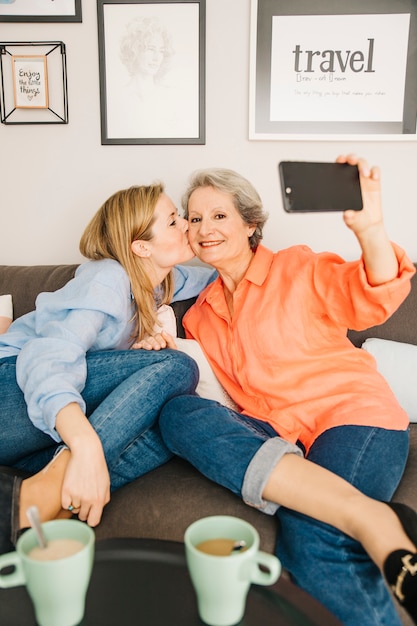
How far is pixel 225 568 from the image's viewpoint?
0.60 meters

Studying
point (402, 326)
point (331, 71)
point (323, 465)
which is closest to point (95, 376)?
point (323, 465)

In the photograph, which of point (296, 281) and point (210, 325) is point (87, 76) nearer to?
point (210, 325)

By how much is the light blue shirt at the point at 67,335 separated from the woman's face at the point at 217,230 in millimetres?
251

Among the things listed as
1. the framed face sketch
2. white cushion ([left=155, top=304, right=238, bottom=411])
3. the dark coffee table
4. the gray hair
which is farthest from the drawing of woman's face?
the dark coffee table

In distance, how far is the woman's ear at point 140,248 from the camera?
1.54 metres

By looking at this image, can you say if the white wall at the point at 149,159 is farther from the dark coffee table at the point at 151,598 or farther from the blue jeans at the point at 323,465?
the dark coffee table at the point at 151,598

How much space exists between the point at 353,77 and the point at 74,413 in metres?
1.61

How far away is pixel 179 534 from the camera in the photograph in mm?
1130

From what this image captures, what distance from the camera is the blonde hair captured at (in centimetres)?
153

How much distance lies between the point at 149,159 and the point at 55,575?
68.3 inches

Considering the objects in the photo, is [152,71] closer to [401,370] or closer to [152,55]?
[152,55]

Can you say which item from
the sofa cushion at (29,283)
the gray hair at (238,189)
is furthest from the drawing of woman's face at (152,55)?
the sofa cushion at (29,283)

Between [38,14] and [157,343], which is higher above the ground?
[38,14]

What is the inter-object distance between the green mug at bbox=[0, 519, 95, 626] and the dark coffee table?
0.14 ft
